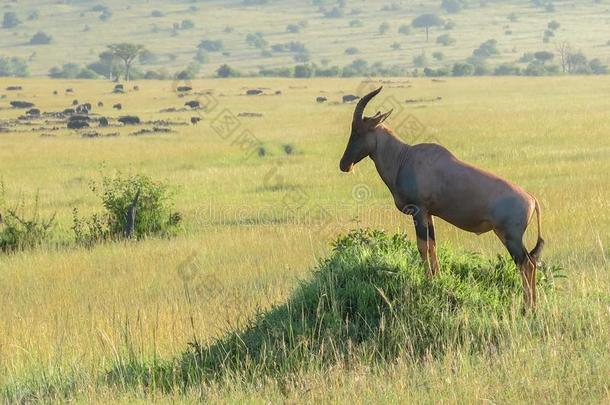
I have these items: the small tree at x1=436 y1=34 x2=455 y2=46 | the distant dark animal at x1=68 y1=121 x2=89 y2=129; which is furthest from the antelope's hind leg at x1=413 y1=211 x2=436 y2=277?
the small tree at x1=436 y1=34 x2=455 y2=46

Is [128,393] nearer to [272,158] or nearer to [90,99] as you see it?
[272,158]

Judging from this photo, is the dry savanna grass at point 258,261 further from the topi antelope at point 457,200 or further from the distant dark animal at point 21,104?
the distant dark animal at point 21,104

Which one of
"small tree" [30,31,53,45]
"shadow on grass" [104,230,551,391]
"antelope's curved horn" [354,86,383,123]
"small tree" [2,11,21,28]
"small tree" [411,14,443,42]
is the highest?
"antelope's curved horn" [354,86,383,123]

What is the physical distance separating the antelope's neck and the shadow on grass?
2.08 ft

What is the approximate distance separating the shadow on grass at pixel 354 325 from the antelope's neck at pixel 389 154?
2.08 ft

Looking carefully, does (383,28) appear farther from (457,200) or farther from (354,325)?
(354,325)

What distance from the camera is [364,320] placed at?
308 inches

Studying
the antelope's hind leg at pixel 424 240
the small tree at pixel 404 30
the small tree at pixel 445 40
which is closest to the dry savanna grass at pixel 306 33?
the small tree at pixel 404 30

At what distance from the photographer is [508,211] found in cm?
803

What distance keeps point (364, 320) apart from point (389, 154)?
1424mm

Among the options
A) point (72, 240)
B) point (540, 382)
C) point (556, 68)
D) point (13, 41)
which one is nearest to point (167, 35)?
point (13, 41)

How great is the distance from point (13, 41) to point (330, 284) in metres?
170

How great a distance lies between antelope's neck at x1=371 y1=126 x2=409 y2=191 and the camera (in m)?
8.45

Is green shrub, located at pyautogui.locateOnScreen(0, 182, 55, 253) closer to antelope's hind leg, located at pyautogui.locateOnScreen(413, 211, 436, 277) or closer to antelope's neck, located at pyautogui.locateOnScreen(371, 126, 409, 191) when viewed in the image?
antelope's neck, located at pyautogui.locateOnScreen(371, 126, 409, 191)
